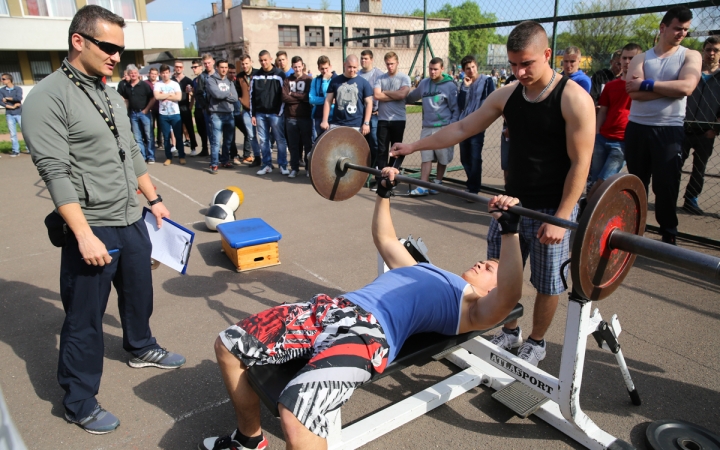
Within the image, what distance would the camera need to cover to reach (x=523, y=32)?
89.9 inches

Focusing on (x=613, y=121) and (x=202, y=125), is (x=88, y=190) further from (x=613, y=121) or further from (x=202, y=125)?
(x=202, y=125)

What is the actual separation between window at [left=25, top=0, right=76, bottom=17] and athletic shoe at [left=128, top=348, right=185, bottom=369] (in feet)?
87.0

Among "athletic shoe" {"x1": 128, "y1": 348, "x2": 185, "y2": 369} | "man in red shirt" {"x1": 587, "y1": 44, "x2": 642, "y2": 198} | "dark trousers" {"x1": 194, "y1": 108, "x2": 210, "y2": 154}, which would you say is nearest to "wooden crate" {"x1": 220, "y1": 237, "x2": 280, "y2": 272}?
"athletic shoe" {"x1": 128, "y1": 348, "x2": 185, "y2": 369}

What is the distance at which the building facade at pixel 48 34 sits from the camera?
22.7m

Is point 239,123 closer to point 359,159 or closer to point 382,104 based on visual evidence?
point 382,104

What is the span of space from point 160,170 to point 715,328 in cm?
845

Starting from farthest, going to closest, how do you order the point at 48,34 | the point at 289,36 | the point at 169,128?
the point at 289,36
the point at 48,34
the point at 169,128

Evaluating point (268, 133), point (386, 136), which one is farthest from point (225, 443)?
point (268, 133)

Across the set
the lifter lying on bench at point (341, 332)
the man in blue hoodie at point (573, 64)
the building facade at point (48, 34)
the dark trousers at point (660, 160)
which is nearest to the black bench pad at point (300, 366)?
the lifter lying on bench at point (341, 332)

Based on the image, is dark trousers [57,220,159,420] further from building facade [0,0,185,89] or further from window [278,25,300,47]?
window [278,25,300,47]

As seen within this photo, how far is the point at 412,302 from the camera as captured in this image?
2203 millimetres

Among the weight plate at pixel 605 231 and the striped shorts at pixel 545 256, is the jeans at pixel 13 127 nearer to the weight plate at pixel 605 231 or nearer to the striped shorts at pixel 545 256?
the striped shorts at pixel 545 256

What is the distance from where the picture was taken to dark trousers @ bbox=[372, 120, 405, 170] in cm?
705

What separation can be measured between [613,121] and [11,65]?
94.9 feet
